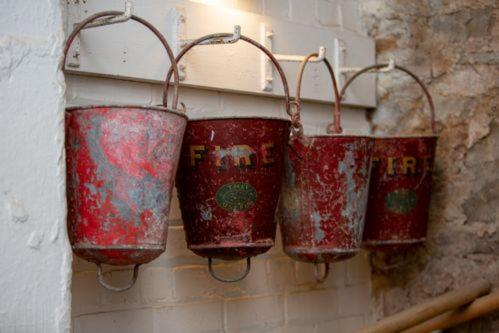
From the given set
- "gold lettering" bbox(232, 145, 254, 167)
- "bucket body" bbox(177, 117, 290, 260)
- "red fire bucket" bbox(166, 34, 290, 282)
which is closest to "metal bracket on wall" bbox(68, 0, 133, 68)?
"red fire bucket" bbox(166, 34, 290, 282)

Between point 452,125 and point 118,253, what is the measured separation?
1.37m

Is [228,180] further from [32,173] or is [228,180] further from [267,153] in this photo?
[32,173]

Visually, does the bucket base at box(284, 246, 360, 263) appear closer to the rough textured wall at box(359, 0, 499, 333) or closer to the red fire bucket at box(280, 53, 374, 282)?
the red fire bucket at box(280, 53, 374, 282)

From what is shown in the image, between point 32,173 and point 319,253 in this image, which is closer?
point 32,173

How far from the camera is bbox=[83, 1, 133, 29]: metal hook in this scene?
1.70m

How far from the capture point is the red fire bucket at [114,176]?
1.59 metres

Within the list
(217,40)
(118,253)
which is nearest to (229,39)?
(217,40)

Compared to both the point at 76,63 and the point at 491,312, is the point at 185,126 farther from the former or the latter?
the point at 491,312

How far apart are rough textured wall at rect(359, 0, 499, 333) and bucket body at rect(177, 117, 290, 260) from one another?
34.5 inches

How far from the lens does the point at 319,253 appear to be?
6.77 feet

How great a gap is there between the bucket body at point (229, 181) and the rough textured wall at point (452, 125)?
0.88 metres

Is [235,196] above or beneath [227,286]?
above

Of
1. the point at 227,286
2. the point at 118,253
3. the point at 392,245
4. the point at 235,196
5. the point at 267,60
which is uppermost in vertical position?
the point at 267,60

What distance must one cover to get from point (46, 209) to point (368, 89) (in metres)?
1.56
